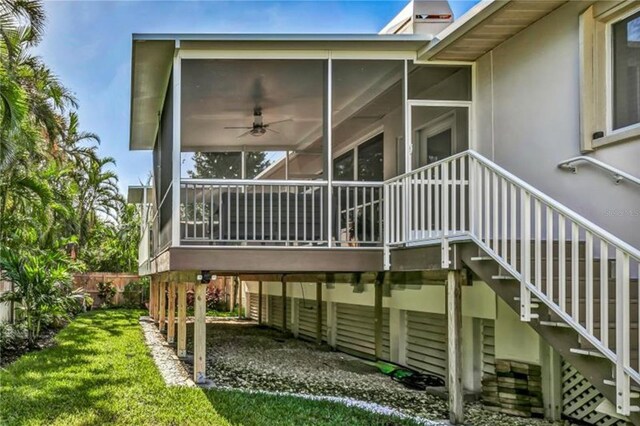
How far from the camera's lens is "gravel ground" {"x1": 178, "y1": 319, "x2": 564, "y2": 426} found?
7250 mm

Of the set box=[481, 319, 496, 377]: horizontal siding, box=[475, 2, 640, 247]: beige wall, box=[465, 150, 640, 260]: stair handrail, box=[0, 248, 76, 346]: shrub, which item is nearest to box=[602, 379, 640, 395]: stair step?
box=[465, 150, 640, 260]: stair handrail

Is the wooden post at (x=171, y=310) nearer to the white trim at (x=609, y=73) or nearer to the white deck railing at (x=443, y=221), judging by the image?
the white deck railing at (x=443, y=221)

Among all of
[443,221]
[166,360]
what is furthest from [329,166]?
[166,360]

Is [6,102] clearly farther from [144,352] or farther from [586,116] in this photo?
[586,116]

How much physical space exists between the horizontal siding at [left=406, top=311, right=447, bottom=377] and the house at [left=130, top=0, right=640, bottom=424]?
3 centimetres

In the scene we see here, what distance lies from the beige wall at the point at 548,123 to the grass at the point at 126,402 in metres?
3.05

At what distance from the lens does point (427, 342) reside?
9320 mm

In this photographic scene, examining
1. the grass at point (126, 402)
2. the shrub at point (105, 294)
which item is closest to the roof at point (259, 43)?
the grass at point (126, 402)

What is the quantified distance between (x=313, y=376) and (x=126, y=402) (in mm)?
3197

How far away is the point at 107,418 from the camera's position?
6.34m

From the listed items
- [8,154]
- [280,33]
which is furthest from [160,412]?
[8,154]

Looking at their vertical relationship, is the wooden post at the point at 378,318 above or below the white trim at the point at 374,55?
below

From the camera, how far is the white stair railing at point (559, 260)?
14.0 ft

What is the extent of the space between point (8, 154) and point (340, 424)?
775cm
